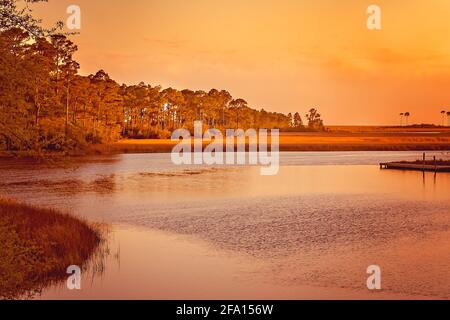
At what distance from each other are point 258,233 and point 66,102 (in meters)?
66.5

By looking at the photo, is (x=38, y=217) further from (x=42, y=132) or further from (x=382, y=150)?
(x=382, y=150)

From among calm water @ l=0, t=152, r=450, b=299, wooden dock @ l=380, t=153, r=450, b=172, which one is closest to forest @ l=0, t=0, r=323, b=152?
calm water @ l=0, t=152, r=450, b=299

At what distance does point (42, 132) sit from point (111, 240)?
606 centimetres

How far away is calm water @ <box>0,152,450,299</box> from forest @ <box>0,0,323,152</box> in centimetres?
193

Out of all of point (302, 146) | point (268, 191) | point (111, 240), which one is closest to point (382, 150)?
point (302, 146)

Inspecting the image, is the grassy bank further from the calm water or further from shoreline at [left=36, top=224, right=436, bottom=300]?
the calm water

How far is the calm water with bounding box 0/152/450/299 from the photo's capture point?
16094 millimetres

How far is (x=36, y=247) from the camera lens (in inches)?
611

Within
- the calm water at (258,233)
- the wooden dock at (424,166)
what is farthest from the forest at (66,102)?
the wooden dock at (424,166)

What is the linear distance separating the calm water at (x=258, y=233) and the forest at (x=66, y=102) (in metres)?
1.93

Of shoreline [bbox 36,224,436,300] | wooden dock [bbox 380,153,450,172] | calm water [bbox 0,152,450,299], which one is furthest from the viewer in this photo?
wooden dock [bbox 380,153,450,172]

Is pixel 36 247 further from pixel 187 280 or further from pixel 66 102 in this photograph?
pixel 66 102

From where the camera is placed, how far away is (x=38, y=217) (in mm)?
21938
